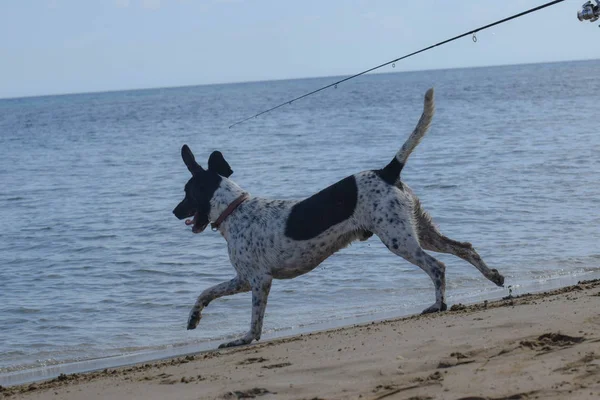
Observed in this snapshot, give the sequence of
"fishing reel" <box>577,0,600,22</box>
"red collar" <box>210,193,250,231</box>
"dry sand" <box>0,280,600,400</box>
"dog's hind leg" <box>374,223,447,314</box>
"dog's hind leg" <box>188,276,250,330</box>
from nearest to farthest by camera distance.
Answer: "dry sand" <box>0,280,600,400</box>, "fishing reel" <box>577,0,600,22</box>, "dog's hind leg" <box>374,223,447,314</box>, "dog's hind leg" <box>188,276,250,330</box>, "red collar" <box>210,193,250,231</box>

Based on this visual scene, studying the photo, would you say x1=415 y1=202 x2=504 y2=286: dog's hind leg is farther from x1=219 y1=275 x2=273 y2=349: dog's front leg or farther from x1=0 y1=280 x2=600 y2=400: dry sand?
x1=219 y1=275 x2=273 y2=349: dog's front leg

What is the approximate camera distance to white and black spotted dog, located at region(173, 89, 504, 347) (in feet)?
21.9

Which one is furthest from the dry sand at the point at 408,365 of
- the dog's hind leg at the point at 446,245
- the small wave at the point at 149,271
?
the small wave at the point at 149,271

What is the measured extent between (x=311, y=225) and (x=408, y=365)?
7.12 ft

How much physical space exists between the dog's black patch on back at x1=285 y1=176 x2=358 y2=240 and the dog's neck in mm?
616

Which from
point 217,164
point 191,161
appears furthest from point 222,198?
point 191,161

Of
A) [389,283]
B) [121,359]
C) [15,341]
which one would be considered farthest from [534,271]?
[15,341]

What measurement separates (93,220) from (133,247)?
2.79 meters

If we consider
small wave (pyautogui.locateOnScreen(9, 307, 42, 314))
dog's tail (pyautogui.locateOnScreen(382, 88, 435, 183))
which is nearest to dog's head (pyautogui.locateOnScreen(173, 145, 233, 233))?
dog's tail (pyautogui.locateOnScreen(382, 88, 435, 183))

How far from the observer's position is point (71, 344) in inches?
307

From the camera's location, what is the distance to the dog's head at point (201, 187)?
7352 mm

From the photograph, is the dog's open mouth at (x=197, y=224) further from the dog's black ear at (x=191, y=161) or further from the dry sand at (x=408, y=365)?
the dry sand at (x=408, y=365)

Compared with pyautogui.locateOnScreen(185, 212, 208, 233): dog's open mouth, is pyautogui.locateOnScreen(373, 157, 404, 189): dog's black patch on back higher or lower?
higher

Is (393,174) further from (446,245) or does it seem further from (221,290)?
(221,290)
